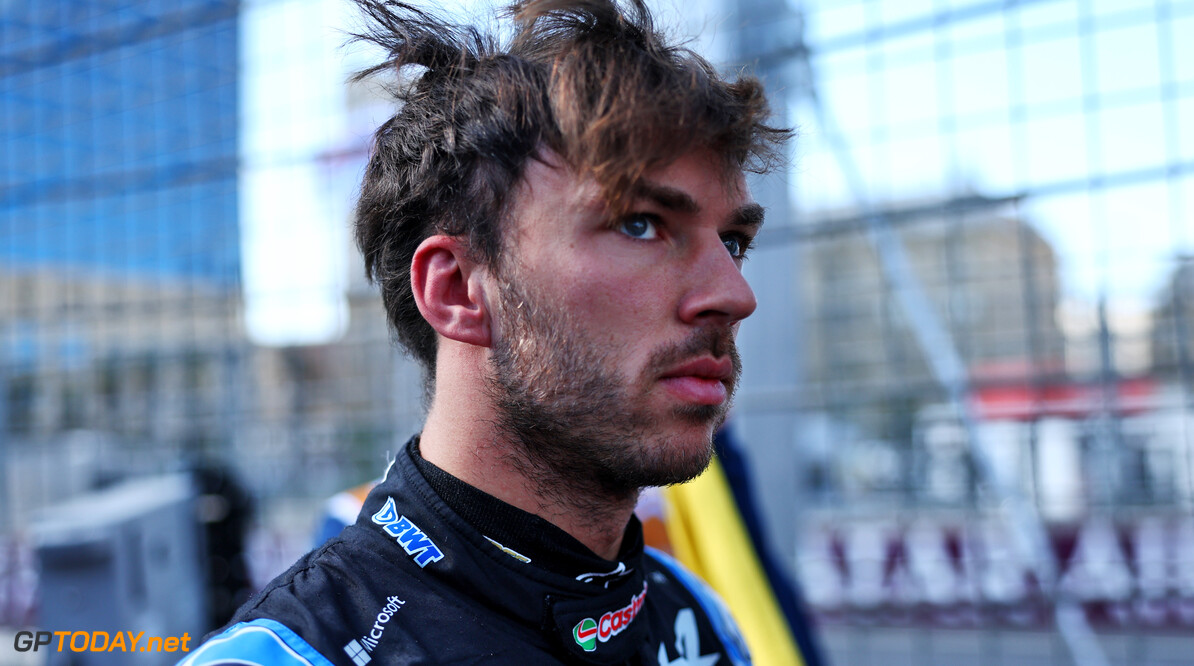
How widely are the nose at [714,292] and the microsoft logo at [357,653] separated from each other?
1.89ft

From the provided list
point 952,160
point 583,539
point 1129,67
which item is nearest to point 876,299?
point 952,160

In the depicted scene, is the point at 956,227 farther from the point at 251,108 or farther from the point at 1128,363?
the point at 251,108

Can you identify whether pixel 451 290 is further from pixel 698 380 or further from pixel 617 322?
pixel 698 380

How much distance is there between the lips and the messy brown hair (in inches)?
9.1

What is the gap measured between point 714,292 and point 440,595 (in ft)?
1.76

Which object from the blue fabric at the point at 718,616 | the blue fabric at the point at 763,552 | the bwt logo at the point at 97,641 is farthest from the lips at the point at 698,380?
the bwt logo at the point at 97,641

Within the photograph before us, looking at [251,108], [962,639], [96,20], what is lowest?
[962,639]

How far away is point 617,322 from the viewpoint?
1241 mm

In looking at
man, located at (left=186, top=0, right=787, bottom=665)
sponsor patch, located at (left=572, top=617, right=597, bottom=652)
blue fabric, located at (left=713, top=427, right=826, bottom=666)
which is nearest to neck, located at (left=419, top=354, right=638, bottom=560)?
man, located at (left=186, top=0, right=787, bottom=665)

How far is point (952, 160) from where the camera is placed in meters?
3.50

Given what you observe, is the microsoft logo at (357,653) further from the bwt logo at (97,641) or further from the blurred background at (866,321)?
the bwt logo at (97,641)

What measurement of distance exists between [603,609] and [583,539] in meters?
0.10

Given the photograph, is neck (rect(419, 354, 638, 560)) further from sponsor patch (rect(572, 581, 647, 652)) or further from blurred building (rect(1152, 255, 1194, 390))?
blurred building (rect(1152, 255, 1194, 390))

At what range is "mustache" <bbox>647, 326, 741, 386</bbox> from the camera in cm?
125
